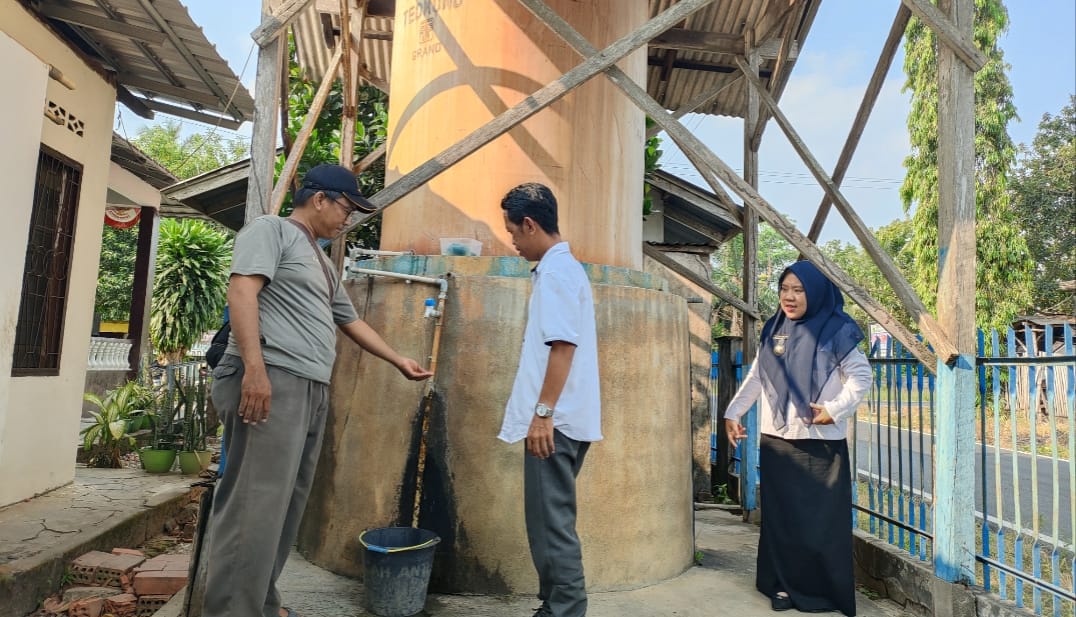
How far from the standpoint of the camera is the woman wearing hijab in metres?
3.52

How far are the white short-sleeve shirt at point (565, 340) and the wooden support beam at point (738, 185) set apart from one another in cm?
110

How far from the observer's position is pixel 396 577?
309 centimetres

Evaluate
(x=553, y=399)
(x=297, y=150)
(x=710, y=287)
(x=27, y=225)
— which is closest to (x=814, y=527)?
(x=553, y=399)

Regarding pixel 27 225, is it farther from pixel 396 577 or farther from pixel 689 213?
pixel 689 213

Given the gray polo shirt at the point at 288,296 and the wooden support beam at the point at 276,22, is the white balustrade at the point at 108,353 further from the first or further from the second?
the gray polo shirt at the point at 288,296

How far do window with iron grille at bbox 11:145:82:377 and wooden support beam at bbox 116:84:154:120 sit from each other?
1296 mm

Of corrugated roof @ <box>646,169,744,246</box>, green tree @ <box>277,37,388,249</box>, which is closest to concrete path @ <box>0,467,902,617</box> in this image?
green tree @ <box>277,37,388,249</box>

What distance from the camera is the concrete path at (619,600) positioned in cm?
330

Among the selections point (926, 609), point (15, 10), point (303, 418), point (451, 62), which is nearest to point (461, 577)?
point (303, 418)

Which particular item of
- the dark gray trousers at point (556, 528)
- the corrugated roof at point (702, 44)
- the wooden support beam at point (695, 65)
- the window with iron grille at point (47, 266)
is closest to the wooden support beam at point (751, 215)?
the corrugated roof at point (702, 44)

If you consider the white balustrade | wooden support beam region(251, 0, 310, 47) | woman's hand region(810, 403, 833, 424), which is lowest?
woman's hand region(810, 403, 833, 424)

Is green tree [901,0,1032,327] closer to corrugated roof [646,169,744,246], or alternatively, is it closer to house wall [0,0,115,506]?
corrugated roof [646,169,744,246]

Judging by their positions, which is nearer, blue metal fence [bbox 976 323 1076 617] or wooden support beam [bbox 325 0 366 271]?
blue metal fence [bbox 976 323 1076 617]

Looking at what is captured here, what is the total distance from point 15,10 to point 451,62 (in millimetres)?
3344
